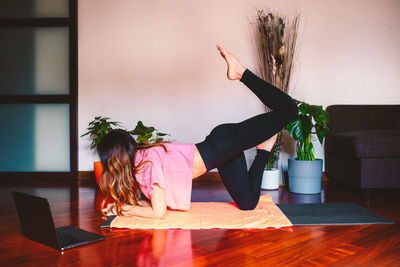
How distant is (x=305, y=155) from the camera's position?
2975 mm

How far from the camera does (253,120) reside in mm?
1893

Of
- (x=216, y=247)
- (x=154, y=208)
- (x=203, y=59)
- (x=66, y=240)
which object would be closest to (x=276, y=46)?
(x=203, y=59)

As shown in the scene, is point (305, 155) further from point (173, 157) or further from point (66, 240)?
point (66, 240)

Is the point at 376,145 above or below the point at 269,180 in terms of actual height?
above

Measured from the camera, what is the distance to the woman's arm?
1774 mm

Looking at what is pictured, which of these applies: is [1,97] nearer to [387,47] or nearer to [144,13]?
[144,13]

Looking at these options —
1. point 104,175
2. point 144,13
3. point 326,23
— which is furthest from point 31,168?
point 326,23

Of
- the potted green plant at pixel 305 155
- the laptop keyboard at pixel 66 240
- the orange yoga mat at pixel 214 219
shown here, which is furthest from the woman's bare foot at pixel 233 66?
the laptop keyboard at pixel 66 240

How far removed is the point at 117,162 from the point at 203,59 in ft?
7.33

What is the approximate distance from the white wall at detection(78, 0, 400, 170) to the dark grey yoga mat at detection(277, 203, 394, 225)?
1334 millimetres

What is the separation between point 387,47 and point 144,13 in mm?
2604

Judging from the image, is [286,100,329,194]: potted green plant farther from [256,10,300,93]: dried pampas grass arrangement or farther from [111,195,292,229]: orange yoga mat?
[111,195,292,229]: orange yoga mat

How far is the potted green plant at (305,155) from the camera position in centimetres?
278

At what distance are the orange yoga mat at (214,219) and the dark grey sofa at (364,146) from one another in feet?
3.08
